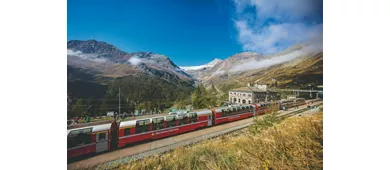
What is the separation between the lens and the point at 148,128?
246cm

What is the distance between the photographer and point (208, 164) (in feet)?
4.00

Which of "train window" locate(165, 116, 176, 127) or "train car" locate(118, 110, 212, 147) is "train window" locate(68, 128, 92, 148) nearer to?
"train car" locate(118, 110, 212, 147)

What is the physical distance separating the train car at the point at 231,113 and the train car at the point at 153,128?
0.75 metres

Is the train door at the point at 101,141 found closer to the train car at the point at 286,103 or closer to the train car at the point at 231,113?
the train car at the point at 231,113

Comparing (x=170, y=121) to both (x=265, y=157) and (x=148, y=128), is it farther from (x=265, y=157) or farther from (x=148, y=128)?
(x=265, y=157)

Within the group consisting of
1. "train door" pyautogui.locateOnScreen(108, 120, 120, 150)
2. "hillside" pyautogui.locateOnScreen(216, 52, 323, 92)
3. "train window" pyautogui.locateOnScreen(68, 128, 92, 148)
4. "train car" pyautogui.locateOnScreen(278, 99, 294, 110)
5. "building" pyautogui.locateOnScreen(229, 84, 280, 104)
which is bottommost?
"train door" pyautogui.locateOnScreen(108, 120, 120, 150)

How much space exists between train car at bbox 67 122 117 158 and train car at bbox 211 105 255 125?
7.48 feet

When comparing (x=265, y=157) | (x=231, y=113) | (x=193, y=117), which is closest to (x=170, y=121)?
(x=193, y=117)

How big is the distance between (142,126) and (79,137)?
887 mm

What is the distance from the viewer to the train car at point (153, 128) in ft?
7.66

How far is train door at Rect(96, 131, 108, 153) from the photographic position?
1.99 metres

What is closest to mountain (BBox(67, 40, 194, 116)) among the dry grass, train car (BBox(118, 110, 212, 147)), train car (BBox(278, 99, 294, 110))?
train car (BBox(118, 110, 212, 147))
